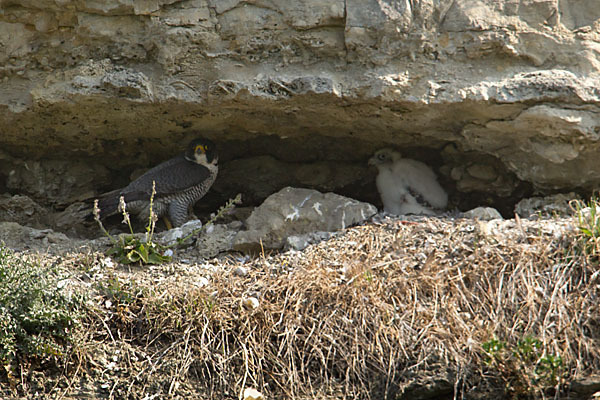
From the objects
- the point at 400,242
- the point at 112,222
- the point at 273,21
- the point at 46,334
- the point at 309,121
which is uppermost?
the point at 273,21

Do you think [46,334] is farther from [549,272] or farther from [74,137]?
[549,272]

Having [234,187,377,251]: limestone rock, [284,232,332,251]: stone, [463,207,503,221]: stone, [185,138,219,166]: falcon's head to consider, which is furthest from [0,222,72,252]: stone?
[463,207,503,221]: stone

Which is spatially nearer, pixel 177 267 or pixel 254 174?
pixel 177 267

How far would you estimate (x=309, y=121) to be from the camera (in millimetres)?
4914

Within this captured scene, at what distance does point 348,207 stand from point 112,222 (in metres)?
2.12

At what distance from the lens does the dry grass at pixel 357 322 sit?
3256 millimetres

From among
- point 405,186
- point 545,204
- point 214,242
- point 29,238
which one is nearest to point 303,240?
point 214,242

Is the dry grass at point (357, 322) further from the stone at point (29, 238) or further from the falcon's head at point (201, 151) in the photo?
the falcon's head at point (201, 151)

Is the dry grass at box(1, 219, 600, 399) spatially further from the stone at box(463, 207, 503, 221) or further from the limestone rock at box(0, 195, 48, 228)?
the limestone rock at box(0, 195, 48, 228)

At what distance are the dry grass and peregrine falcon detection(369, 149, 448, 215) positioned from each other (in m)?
1.28

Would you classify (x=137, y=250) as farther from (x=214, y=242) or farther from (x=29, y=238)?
(x=29, y=238)

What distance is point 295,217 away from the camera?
15.1ft

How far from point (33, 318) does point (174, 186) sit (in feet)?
→ 6.23

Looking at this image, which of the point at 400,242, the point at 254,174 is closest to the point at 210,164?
the point at 254,174
